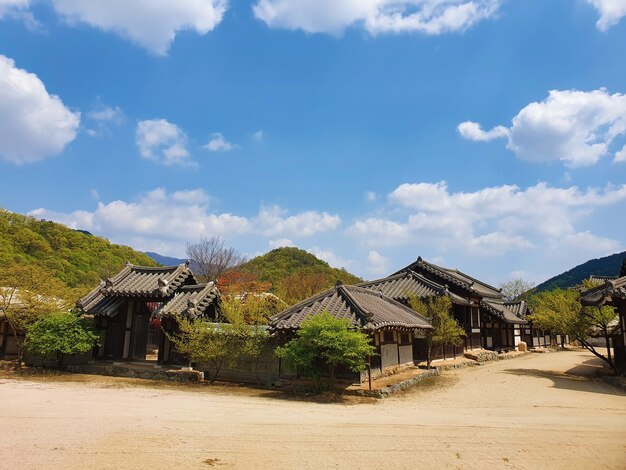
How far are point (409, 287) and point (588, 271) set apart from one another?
80549 mm

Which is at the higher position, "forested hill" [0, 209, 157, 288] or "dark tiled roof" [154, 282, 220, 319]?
"forested hill" [0, 209, 157, 288]

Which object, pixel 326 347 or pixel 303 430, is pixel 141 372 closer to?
pixel 326 347

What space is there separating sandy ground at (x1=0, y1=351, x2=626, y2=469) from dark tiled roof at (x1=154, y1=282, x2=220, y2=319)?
471cm

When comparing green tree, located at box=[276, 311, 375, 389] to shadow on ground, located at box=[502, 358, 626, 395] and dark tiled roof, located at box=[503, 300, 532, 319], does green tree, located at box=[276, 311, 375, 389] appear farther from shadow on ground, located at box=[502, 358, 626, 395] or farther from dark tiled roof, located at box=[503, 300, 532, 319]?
dark tiled roof, located at box=[503, 300, 532, 319]

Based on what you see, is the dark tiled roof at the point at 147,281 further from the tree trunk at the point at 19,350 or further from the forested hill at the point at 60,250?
the forested hill at the point at 60,250

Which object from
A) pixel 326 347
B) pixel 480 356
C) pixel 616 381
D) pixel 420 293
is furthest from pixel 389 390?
pixel 480 356

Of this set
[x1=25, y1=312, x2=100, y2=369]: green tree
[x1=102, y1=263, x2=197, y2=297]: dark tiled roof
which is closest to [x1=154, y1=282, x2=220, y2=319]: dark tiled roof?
[x1=102, y1=263, x2=197, y2=297]: dark tiled roof

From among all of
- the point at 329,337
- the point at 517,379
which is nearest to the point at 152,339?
the point at 329,337

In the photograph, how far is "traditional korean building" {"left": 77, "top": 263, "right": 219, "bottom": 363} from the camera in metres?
22.9

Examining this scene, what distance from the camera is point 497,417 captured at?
41.5 ft

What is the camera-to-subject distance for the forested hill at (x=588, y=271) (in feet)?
281

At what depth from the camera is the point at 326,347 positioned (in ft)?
53.6

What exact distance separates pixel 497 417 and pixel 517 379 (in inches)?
412

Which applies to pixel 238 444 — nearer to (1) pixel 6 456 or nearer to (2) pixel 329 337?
(1) pixel 6 456
